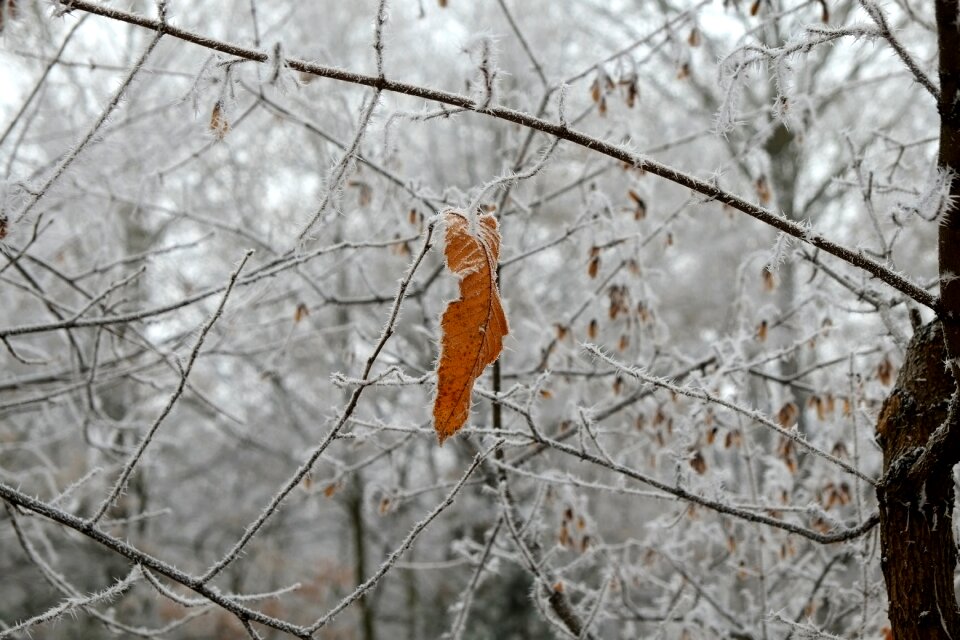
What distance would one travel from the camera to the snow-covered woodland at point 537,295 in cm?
124

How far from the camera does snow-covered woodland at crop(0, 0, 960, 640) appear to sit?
4.08ft

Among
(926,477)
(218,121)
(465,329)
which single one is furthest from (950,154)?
(218,121)

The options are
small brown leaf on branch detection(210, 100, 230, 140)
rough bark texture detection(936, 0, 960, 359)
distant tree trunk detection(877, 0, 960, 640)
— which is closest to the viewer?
rough bark texture detection(936, 0, 960, 359)

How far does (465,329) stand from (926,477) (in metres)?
0.86

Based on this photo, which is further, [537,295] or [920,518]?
[537,295]

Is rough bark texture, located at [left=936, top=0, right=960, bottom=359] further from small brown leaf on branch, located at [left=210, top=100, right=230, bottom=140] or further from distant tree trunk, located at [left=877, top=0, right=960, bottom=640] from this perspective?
small brown leaf on branch, located at [left=210, top=100, right=230, bottom=140]

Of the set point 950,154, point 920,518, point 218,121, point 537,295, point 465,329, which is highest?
point 537,295

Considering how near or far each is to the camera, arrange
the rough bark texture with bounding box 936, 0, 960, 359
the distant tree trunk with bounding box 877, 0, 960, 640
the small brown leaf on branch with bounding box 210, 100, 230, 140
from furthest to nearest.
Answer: the small brown leaf on branch with bounding box 210, 100, 230, 140
the distant tree trunk with bounding box 877, 0, 960, 640
the rough bark texture with bounding box 936, 0, 960, 359

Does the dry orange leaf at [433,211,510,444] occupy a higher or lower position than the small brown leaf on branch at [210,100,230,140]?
lower

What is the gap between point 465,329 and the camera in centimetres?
112

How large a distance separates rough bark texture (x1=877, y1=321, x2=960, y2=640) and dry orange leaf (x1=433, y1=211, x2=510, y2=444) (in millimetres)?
808

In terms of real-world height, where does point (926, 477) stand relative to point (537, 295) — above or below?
below

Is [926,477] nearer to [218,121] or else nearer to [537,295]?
[218,121]

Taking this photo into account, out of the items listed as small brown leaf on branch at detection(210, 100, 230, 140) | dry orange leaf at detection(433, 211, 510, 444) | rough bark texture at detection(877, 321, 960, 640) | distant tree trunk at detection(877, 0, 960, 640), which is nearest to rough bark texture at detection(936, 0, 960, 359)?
distant tree trunk at detection(877, 0, 960, 640)
